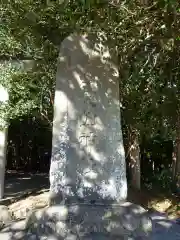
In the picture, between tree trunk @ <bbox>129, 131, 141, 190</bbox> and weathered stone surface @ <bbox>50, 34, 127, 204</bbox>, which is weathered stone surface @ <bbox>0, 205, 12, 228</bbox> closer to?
weathered stone surface @ <bbox>50, 34, 127, 204</bbox>

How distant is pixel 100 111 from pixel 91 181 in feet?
3.08

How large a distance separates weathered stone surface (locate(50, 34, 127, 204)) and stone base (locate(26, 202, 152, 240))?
0.39m

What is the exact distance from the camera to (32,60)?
26.5 feet

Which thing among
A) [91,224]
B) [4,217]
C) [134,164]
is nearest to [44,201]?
[4,217]

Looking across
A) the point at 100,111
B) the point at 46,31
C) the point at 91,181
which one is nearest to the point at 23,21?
the point at 46,31

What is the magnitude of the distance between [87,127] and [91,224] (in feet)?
4.17

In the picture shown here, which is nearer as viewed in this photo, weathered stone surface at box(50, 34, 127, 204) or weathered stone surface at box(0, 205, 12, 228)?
weathered stone surface at box(50, 34, 127, 204)

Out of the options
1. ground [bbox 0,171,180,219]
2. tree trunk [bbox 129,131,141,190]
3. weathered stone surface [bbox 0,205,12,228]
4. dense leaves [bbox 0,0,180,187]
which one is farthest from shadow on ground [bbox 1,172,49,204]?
tree trunk [bbox 129,131,141,190]

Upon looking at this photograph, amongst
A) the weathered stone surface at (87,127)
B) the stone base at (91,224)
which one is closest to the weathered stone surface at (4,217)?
the weathered stone surface at (87,127)

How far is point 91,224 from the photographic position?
499cm

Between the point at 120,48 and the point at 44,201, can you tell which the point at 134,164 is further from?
the point at 120,48

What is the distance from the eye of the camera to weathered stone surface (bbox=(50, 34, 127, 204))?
17.8 ft

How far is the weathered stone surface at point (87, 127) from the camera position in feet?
17.8

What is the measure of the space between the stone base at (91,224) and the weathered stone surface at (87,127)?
0.39 meters
